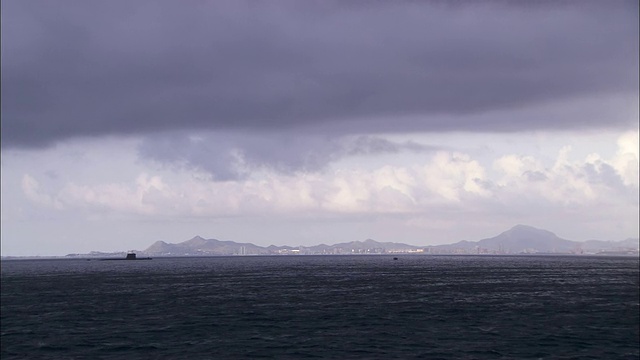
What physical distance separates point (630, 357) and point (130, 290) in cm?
11324

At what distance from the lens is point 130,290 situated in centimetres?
14000

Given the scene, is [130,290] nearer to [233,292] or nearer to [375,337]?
[233,292]

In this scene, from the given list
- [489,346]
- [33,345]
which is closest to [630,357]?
[489,346]

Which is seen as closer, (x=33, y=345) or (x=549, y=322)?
(x=33, y=345)

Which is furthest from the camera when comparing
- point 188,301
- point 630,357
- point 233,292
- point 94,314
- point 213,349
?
point 233,292

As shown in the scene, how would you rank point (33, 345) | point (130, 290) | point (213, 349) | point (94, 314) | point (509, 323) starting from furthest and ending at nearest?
point (130, 290)
point (94, 314)
point (509, 323)
point (33, 345)
point (213, 349)

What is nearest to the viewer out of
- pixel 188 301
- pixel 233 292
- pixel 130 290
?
pixel 188 301

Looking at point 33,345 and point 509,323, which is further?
point 509,323

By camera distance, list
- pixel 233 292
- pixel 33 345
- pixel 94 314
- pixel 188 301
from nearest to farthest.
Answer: pixel 33 345 → pixel 94 314 → pixel 188 301 → pixel 233 292

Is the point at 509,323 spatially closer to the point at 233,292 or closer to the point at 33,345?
the point at 33,345

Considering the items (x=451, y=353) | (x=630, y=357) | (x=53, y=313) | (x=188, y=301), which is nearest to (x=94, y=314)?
(x=53, y=313)

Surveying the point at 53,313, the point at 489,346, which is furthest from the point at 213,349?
the point at 53,313

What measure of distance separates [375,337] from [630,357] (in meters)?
26.5

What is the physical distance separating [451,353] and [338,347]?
11.9 m
